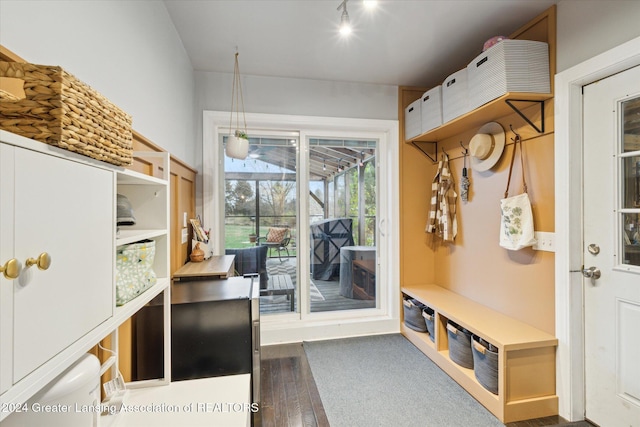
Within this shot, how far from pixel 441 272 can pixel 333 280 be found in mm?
1131

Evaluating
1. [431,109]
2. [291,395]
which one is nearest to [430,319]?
[291,395]

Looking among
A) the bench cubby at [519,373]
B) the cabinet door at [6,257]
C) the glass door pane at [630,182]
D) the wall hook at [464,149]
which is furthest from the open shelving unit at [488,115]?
the cabinet door at [6,257]

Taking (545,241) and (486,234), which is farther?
(486,234)

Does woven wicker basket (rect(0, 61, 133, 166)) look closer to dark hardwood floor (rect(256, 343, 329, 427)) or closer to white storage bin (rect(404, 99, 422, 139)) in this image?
dark hardwood floor (rect(256, 343, 329, 427))

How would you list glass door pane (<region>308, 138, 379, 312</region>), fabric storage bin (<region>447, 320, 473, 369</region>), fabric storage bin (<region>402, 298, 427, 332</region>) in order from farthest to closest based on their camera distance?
glass door pane (<region>308, 138, 379, 312</region>)
fabric storage bin (<region>402, 298, 427, 332</region>)
fabric storage bin (<region>447, 320, 473, 369</region>)

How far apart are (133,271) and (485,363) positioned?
2.09m

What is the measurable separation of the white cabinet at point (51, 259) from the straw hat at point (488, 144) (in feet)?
7.87

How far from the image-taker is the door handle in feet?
5.51

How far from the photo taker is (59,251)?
1.88ft

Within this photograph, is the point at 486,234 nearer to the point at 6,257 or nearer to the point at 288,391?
the point at 288,391

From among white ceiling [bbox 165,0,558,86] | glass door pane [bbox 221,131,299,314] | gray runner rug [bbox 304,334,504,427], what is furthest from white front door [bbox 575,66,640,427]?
glass door pane [bbox 221,131,299,314]

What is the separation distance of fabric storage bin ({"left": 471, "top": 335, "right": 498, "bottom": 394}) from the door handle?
688 mm

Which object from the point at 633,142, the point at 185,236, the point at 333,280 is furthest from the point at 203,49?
the point at 633,142

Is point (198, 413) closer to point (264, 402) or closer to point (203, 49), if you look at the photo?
point (264, 402)
